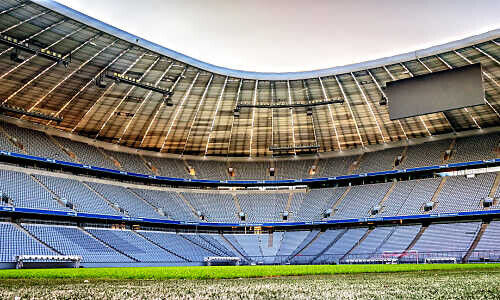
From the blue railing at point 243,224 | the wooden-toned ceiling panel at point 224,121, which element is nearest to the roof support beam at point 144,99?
the wooden-toned ceiling panel at point 224,121

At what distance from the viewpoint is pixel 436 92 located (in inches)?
1426

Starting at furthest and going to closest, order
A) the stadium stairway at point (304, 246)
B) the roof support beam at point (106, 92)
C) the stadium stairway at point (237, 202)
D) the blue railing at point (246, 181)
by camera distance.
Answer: the stadium stairway at point (237, 202) → the stadium stairway at point (304, 246) → the blue railing at point (246, 181) → the roof support beam at point (106, 92)

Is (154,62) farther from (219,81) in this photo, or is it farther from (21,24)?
(21,24)

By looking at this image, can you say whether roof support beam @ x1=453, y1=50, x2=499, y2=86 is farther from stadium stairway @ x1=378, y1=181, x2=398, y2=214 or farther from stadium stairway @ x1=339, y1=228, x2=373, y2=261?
stadium stairway @ x1=339, y1=228, x2=373, y2=261

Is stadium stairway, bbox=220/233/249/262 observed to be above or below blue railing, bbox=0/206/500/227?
below

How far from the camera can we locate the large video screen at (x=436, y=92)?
35000mm

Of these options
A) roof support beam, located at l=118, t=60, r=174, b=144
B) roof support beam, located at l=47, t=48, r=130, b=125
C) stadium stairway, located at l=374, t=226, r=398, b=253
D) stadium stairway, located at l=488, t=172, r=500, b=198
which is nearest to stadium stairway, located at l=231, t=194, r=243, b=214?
roof support beam, located at l=118, t=60, r=174, b=144

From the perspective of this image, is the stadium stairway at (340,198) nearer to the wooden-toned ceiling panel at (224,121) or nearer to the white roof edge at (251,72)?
the wooden-toned ceiling panel at (224,121)

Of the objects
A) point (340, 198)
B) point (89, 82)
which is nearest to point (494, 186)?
point (340, 198)

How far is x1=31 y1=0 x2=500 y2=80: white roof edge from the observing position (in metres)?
29.6

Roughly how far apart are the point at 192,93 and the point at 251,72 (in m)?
6.56

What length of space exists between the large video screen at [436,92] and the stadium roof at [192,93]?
1.64 metres

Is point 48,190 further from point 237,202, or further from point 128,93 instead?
point 237,202

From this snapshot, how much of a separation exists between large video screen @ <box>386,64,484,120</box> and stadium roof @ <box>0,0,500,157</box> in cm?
164
